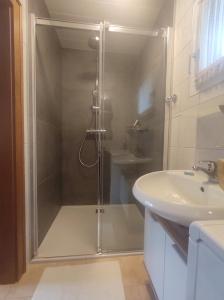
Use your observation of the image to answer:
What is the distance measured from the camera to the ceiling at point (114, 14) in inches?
72.0

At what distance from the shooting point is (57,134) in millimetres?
2430

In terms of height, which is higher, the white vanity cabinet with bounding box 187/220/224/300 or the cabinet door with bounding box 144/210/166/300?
the white vanity cabinet with bounding box 187/220/224/300

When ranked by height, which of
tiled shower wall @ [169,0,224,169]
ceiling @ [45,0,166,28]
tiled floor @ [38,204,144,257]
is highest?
ceiling @ [45,0,166,28]

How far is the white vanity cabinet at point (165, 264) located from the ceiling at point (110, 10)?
1.98 metres

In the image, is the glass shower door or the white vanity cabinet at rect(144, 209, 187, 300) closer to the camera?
the white vanity cabinet at rect(144, 209, 187, 300)

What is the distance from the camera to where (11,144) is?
1.24 meters

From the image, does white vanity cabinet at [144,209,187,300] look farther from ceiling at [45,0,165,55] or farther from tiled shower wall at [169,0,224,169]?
ceiling at [45,0,165,55]

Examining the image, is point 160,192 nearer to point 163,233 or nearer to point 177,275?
point 163,233

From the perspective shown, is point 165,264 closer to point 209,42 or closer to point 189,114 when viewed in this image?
point 189,114

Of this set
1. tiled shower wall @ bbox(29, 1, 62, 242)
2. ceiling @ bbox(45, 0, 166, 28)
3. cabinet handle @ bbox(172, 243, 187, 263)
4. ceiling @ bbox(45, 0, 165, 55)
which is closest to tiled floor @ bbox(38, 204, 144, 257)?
tiled shower wall @ bbox(29, 1, 62, 242)

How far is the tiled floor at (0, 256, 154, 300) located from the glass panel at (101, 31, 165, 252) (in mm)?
192

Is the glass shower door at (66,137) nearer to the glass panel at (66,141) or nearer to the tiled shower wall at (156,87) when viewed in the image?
the glass panel at (66,141)

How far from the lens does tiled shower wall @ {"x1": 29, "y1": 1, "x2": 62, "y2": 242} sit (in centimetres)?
168

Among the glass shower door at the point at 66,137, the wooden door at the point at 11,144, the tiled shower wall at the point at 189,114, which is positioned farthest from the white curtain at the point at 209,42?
the wooden door at the point at 11,144
